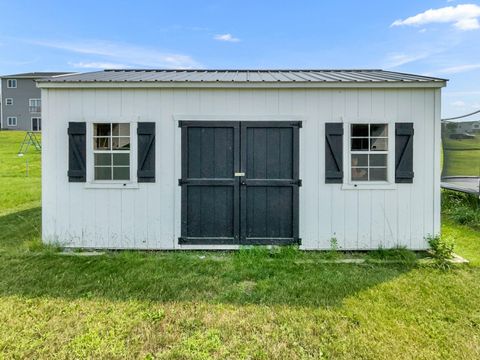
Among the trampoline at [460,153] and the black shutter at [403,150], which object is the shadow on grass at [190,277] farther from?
the trampoline at [460,153]

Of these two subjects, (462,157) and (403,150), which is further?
(462,157)

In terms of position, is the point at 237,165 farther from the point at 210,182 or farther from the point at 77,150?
the point at 77,150

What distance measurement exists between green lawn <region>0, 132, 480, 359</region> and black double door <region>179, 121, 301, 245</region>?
1.26 feet

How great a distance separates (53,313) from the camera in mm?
3092

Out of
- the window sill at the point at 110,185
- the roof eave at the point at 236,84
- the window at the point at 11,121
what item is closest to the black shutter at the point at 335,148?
the roof eave at the point at 236,84

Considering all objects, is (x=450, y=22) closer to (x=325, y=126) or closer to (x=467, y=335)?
(x=325, y=126)

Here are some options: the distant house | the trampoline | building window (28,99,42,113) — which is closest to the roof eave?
the trampoline

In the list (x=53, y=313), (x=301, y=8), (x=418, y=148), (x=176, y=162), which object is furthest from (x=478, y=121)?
(x=53, y=313)

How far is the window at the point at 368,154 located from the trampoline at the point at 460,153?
4066 mm

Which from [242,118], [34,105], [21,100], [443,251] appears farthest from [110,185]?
[21,100]

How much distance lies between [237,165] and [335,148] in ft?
4.95

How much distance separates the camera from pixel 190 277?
3924mm

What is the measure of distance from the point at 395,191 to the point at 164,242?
3.64 metres

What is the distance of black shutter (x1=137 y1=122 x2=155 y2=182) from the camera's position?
4.91 metres
